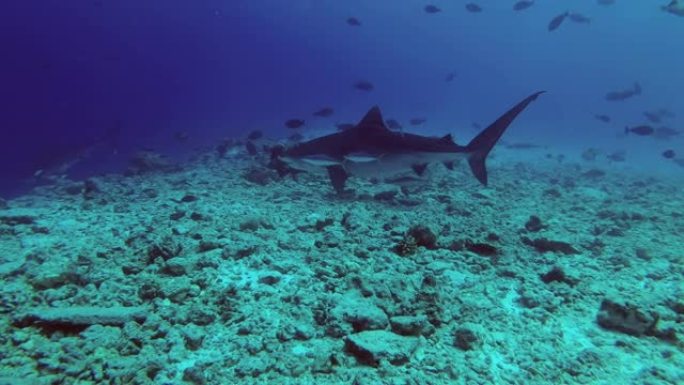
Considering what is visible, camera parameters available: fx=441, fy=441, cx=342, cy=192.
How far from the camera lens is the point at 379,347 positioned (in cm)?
346

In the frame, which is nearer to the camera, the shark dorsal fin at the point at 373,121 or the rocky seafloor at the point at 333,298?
the rocky seafloor at the point at 333,298

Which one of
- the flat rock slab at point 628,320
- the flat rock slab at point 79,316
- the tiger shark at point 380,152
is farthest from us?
the tiger shark at point 380,152

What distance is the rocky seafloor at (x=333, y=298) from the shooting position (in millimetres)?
3393

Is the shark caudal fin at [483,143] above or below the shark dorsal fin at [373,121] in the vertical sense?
below

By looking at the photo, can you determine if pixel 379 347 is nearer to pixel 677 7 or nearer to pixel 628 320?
pixel 628 320

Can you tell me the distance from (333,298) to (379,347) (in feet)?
2.98

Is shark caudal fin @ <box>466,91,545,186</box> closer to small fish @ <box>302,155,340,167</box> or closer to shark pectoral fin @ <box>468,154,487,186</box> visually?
shark pectoral fin @ <box>468,154,487,186</box>

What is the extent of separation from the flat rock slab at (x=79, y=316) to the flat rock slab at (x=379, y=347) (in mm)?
1881

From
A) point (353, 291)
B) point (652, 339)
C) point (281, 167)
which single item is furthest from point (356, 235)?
point (281, 167)

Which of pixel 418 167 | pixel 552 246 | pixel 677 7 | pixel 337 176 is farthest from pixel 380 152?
pixel 677 7

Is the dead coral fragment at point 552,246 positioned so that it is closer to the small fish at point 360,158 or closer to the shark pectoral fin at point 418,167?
the shark pectoral fin at point 418,167

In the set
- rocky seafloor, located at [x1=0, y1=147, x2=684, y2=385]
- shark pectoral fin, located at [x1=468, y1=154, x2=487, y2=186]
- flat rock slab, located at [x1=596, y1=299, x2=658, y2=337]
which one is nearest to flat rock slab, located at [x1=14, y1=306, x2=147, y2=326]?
rocky seafloor, located at [x1=0, y1=147, x2=684, y2=385]

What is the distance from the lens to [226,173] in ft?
40.4

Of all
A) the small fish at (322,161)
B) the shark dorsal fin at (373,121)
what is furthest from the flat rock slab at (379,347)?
the shark dorsal fin at (373,121)
